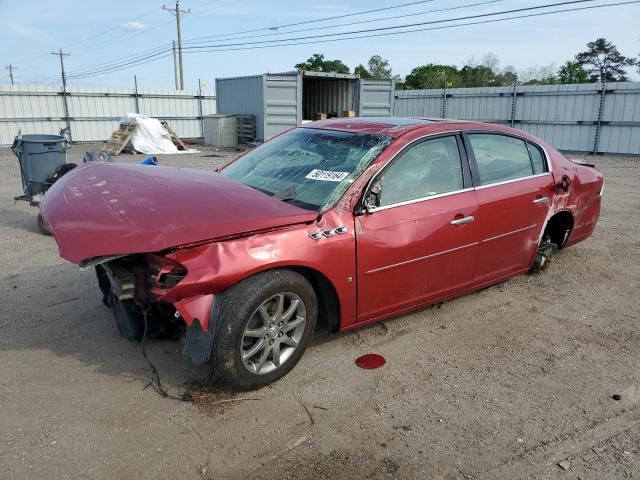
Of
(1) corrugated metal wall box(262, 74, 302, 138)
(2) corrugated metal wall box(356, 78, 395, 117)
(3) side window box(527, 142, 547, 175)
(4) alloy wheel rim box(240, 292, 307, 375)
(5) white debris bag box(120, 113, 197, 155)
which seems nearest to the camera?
(4) alloy wheel rim box(240, 292, 307, 375)

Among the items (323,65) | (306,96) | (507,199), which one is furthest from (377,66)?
(507,199)

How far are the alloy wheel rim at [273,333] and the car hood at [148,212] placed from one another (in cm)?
50

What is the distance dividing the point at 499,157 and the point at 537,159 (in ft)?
1.95

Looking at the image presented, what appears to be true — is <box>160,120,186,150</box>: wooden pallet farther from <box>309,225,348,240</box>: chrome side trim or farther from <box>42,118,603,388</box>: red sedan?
<box>309,225,348,240</box>: chrome side trim

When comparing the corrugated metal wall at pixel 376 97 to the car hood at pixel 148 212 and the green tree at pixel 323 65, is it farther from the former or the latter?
the green tree at pixel 323 65

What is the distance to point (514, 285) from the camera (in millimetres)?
4980

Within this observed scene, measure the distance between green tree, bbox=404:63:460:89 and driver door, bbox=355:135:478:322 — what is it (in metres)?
36.9

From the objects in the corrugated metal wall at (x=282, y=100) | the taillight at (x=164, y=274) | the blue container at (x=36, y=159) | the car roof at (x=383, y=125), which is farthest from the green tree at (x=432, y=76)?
the taillight at (x=164, y=274)

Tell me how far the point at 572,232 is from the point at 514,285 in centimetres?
88

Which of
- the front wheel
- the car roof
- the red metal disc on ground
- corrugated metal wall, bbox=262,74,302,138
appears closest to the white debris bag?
corrugated metal wall, bbox=262,74,302,138

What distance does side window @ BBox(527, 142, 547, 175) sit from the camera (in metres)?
4.58

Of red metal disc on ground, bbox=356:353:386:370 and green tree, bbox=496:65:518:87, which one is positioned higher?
green tree, bbox=496:65:518:87

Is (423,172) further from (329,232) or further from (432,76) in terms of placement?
(432,76)

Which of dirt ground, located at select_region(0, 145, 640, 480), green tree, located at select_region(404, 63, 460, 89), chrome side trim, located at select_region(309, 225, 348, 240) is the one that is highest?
green tree, located at select_region(404, 63, 460, 89)
